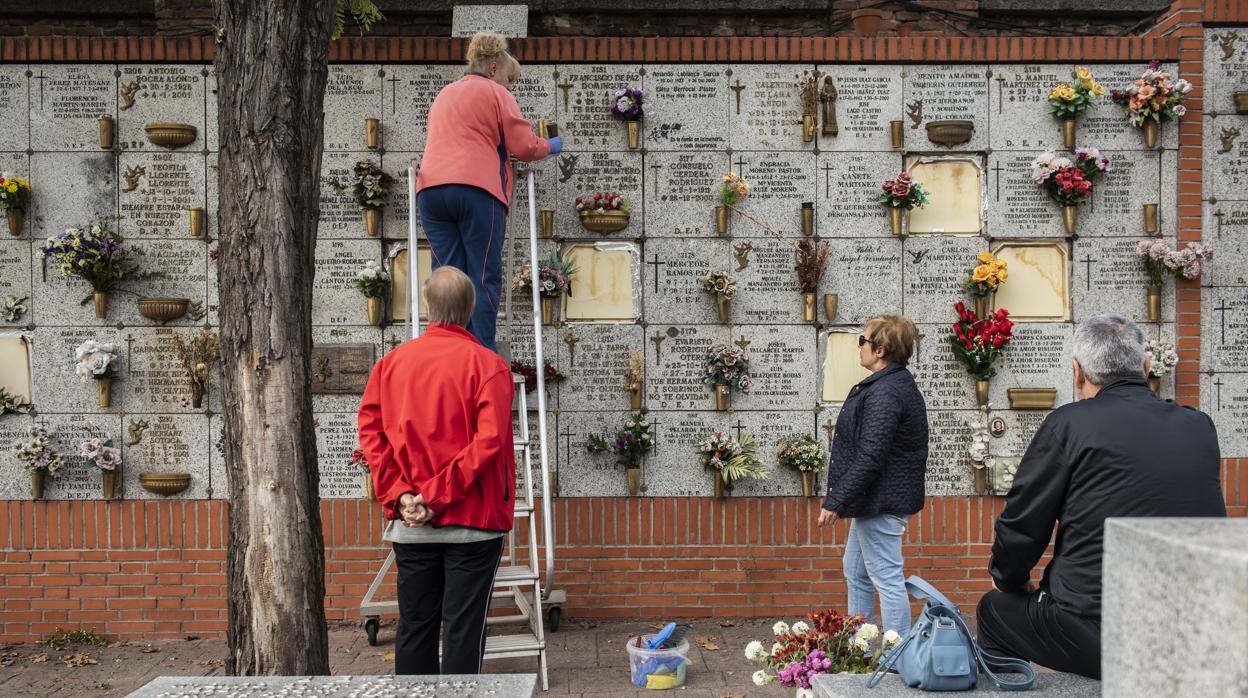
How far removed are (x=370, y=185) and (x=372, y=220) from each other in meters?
0.22

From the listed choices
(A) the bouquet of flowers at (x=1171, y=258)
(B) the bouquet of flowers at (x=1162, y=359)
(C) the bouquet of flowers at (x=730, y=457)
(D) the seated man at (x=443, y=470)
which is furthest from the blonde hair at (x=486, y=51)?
(B) the bouquet of flowers at (x=1162, y=359)

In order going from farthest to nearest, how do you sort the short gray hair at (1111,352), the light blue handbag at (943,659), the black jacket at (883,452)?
the black jacket at (883,452) → the short gray hair at (1111,352) → the light blue handbag at (943,659)

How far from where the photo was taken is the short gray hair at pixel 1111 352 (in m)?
3.51

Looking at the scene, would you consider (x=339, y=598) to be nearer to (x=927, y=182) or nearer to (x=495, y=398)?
(x=495, y=398)

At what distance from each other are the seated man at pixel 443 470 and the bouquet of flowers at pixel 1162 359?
4410mm

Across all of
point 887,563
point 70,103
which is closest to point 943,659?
Answer: point 887,563

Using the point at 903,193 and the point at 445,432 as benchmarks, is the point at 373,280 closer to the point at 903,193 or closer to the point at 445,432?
the point at 445,432

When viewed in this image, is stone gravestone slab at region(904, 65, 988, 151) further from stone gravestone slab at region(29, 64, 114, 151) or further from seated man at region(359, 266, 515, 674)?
stone gravestone slab at region(29, 64, 114, 151)

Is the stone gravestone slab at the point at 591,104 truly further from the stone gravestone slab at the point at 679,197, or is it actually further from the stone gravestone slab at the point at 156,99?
the stone gravestone slab at the point at 156,99

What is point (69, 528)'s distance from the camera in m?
6.25

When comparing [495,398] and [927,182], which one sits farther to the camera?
[927,182]

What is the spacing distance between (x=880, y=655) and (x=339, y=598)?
12.4 ft

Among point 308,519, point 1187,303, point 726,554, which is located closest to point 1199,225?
point 1187,303

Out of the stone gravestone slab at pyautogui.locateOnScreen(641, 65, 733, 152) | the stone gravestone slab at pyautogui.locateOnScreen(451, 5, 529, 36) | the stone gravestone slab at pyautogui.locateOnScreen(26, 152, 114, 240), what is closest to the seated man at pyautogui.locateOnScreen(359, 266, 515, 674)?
the stone gravestone slab at pyautogui.locateOnScreen(641, 65, 733, 152)
